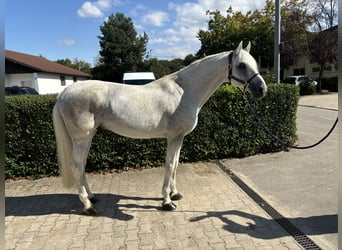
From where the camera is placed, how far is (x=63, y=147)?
3.71 m

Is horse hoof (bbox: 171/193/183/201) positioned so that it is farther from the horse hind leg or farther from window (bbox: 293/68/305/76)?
window (bbox: 293/68/305/76)

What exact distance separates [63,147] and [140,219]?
4.48ft

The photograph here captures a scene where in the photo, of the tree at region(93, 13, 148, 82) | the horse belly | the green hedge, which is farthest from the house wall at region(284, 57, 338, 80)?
the horse belly

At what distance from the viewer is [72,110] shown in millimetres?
3494

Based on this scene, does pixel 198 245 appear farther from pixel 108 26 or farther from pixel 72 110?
pixel 108 26

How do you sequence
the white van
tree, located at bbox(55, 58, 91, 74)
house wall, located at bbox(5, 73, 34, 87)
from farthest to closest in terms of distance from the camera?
tree, located at bbox(55, 58, 91, 74) → house wall, located at bbox(5, 73, 34, 87) → the white van

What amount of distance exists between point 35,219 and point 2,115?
2953 millimetres

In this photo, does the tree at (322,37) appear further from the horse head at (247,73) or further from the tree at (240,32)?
the horse head at (247,73)

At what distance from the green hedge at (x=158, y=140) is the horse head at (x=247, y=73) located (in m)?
2.30

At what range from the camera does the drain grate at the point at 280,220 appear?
2.93 m

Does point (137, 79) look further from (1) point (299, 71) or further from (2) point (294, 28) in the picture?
(1) point (299, 71)

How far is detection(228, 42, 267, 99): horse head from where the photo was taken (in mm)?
3414

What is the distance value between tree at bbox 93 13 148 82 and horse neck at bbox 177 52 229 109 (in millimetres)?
38348

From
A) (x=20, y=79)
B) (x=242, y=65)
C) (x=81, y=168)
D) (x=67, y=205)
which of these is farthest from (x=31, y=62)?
(x=242, y=65)
